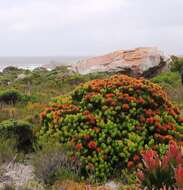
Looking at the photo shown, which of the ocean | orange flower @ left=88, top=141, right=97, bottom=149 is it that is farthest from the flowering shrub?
the ocean

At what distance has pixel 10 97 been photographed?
1512cm

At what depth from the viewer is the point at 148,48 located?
102ft

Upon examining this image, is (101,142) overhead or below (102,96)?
below

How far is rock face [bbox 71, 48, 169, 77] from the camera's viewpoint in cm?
2848

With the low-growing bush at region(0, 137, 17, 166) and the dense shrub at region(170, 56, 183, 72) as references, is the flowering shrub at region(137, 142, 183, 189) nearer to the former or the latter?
the low-growing bush at region(0, 137, 17, 166)

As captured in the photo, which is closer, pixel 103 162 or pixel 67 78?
pixel 103 162

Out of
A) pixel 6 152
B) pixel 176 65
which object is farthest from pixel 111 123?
pixel 176 65

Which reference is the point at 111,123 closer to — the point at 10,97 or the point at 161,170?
the point at 161,170

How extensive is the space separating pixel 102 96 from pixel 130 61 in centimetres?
2010

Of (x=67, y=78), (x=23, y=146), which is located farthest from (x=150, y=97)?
(x=67, y=78)

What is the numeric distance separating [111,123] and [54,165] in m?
1.22

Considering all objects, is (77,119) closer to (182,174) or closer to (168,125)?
(168,125)

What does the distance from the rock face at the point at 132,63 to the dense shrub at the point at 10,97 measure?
13.7 m

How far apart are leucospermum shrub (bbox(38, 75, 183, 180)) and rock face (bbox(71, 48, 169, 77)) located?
734 inches
